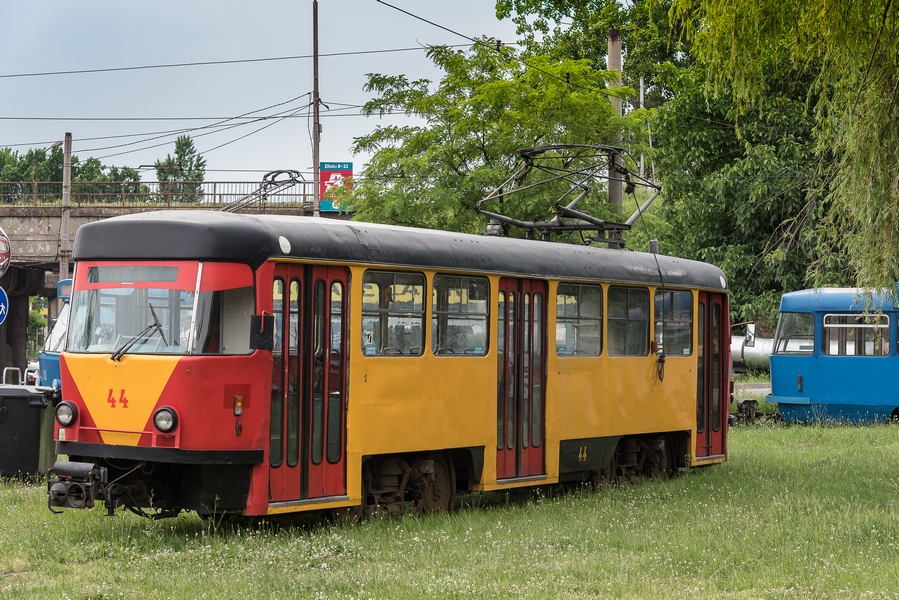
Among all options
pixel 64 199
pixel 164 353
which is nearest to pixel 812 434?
pixel 164 353

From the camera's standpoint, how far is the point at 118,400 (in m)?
10.7

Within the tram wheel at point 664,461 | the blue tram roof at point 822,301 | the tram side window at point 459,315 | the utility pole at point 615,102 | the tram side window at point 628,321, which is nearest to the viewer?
the tram side window at point 459,315

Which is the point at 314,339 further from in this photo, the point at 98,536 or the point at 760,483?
the point at 760,483

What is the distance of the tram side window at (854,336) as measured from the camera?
25.1 metres

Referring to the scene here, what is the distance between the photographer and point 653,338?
15.9 meters

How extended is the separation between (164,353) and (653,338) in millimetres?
7128

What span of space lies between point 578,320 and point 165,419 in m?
5.62

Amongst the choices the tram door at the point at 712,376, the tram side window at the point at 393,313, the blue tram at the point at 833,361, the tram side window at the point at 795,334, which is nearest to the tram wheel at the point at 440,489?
the tram side window at the point at 393,313

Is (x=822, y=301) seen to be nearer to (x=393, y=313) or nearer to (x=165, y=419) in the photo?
(x=393, y=313)

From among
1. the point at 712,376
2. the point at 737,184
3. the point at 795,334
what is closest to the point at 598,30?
the point at 737,184

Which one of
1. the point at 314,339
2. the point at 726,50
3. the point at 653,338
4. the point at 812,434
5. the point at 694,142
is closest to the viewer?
the point at 314,339

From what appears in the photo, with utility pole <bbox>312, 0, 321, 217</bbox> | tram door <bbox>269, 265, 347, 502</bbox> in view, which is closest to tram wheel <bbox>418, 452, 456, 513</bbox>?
tram door <bbox>269, 265, 347, 502</bbox>

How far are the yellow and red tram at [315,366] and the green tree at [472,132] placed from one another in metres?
8.46

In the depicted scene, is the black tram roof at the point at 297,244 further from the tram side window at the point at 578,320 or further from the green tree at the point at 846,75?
the green tree at the point at 846,75
